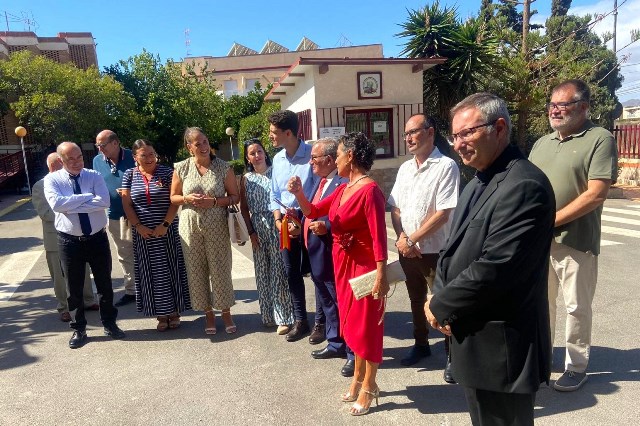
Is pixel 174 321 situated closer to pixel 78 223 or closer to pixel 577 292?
pixel 78 223

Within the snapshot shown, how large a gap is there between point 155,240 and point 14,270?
412 cm

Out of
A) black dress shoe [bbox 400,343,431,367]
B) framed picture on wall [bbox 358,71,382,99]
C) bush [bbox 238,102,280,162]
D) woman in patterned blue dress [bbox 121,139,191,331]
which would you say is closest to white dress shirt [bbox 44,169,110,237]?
woman in patterned blue dress [bbox 121,139,191,331]

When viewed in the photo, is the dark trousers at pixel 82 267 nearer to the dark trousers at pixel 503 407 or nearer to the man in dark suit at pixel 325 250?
the man in dark suit at pixel 325 250

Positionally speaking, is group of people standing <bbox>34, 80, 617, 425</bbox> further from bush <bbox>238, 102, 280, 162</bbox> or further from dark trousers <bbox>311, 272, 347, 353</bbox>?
bush <bbox>238, 102, 280, 162</bbox>

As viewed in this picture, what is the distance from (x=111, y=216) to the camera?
17.4 feet

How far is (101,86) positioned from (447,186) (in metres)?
23.5

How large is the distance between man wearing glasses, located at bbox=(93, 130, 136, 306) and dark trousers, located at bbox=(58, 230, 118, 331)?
0.95m

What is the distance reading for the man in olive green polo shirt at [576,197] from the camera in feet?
9.46

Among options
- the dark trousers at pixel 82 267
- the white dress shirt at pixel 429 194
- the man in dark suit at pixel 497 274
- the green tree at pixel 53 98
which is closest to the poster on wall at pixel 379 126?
the white dress shirt at pixel 429 194

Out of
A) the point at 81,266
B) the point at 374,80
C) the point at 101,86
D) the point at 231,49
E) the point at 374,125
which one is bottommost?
the point at 81,266

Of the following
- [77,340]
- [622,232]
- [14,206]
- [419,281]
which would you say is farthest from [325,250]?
[14,206]

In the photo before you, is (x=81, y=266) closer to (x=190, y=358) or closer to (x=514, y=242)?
(x=190, y=358)

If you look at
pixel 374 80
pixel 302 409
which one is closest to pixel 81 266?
pixel 302 409

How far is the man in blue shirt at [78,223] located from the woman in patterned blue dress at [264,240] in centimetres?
133
